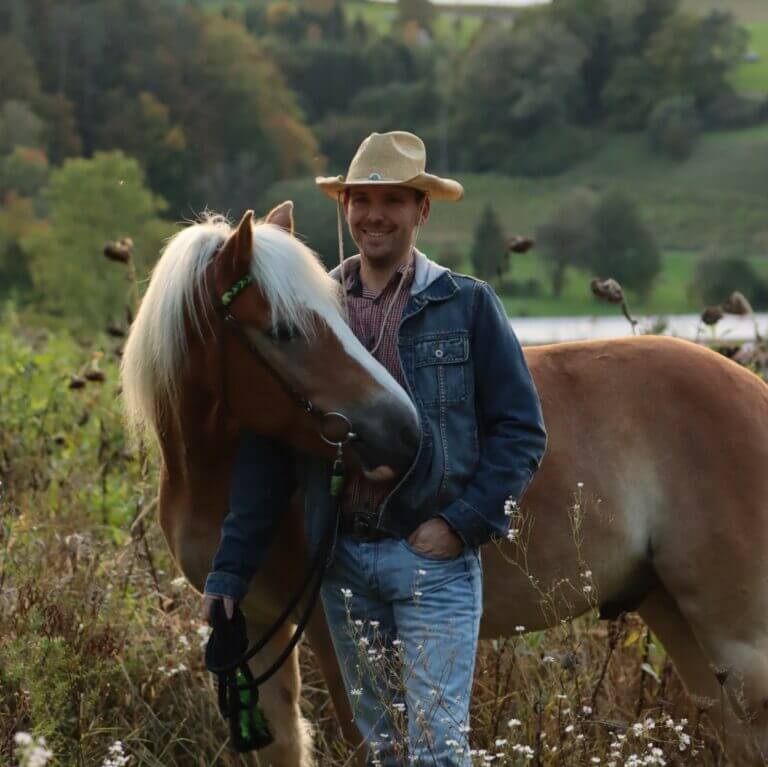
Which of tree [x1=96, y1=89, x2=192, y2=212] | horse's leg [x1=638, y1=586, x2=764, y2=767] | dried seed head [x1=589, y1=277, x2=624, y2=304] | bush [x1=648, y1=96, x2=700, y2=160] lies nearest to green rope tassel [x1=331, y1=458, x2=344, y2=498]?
horse's leg [x1=638, y1=586, x2=764, y2=767]

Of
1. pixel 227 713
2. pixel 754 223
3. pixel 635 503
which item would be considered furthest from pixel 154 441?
pixel 754 223

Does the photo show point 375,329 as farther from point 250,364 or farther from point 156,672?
point 156,672

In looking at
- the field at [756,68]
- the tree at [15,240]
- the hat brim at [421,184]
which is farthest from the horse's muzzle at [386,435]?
the field at [756,68]

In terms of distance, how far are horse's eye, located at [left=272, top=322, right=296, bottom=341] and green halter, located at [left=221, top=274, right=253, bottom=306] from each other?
13 cm

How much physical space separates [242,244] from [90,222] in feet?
111

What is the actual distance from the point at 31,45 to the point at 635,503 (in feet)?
137

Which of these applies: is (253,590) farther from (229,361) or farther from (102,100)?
(102,100)

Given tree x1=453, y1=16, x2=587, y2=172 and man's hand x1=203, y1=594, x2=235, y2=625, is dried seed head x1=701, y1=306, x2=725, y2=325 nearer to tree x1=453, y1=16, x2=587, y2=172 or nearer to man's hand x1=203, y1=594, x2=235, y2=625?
man's hand x1=203, y1=594, x2=235, y2=625

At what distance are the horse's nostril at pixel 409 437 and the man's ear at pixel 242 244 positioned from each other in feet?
1.96

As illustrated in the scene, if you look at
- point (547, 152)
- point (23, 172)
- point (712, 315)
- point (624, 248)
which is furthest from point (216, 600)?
point (23, 172)

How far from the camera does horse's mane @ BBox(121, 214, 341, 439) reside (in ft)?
9.72

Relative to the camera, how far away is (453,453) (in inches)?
117

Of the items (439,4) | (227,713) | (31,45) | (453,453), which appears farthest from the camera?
(439,4)

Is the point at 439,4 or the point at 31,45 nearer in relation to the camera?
the point at 31,45
